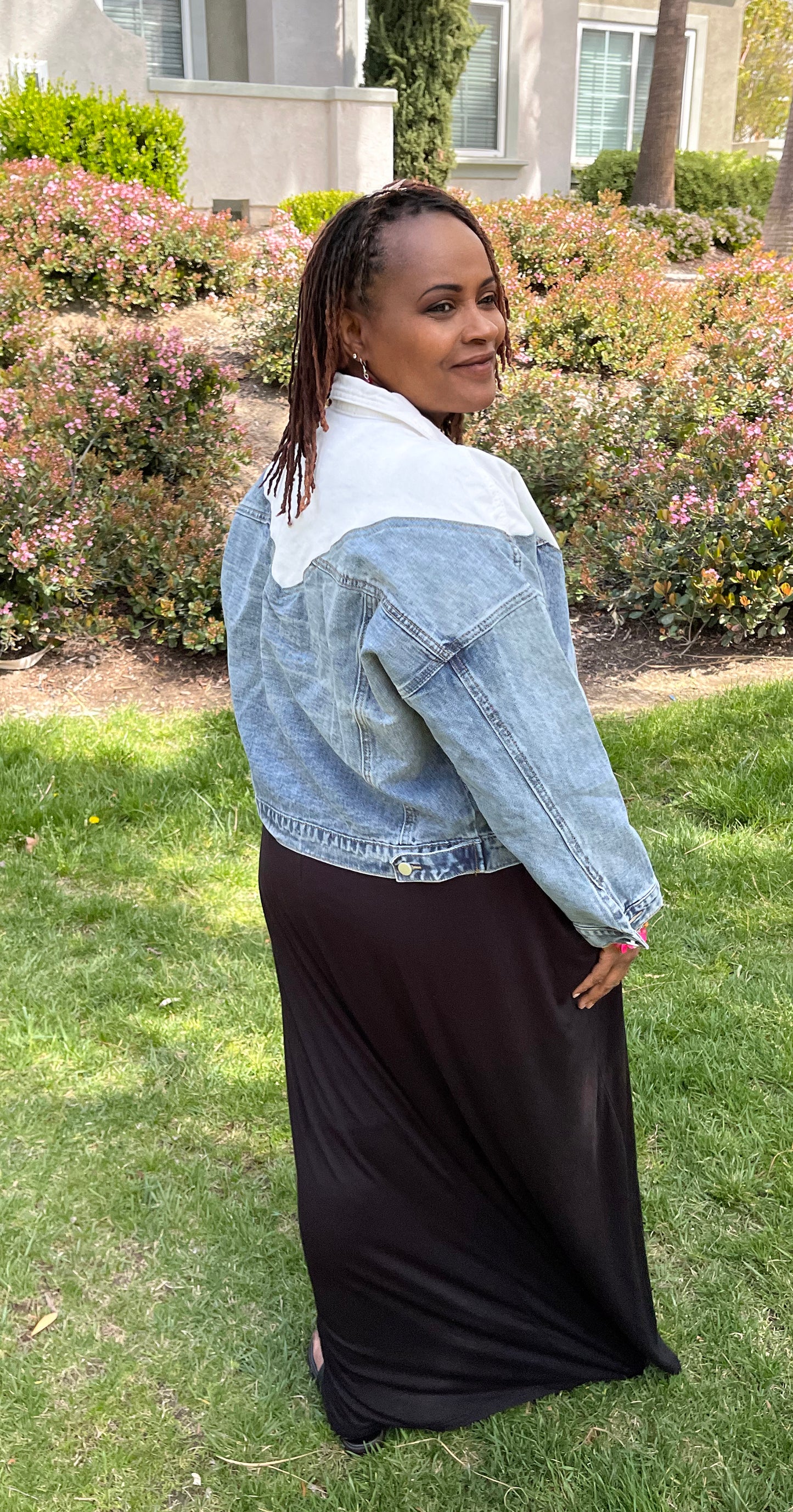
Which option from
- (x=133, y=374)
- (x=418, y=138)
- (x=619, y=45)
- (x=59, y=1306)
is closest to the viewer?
(x=59, y=1306)

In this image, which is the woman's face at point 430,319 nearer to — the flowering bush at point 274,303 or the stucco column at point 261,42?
the flowering bush at point 274,303

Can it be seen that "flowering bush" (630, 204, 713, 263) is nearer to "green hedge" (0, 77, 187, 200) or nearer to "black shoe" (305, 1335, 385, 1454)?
"green hedge" (0, 77, 187, 200)

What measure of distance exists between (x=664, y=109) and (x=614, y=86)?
5.78m

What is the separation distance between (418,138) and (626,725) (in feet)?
38.9

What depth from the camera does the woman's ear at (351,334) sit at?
1.59 metres

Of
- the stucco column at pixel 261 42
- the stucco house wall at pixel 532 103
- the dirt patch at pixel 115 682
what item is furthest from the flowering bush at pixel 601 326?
the stucco house wall at pixel 532 103

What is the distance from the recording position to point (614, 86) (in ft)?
65.0

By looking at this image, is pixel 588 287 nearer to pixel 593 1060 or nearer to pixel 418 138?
pixel 418 138

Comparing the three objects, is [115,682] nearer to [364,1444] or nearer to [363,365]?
[364,1444]

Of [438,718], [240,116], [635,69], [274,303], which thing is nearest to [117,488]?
[274,303]

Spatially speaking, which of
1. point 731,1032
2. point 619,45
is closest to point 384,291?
point 731,1032

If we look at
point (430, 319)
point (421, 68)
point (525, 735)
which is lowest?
point (525, 735)

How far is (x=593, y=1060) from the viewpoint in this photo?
1.92m

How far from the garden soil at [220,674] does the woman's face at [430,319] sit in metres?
3.71
